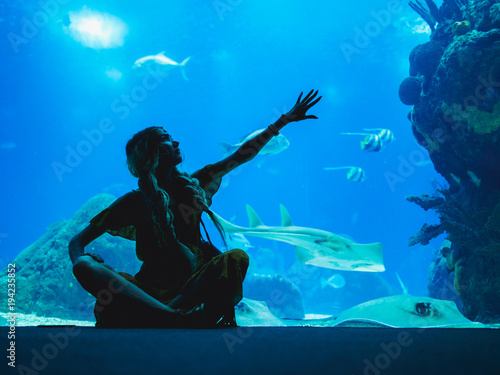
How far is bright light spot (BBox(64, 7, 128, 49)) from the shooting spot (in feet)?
89.8

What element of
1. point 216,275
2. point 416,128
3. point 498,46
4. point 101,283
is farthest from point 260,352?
point 416,128

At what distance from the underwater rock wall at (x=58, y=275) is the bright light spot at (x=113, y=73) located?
3192 cm

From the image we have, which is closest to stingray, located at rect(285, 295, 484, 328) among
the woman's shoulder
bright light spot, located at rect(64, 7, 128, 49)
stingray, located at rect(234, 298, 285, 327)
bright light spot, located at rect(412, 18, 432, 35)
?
stingray, located at rect(234, 298, 285, 327)

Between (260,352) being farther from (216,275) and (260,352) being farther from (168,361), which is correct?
(216,275)

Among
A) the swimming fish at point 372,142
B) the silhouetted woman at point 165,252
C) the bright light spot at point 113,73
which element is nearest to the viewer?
the silhouetted woman at point 165,252

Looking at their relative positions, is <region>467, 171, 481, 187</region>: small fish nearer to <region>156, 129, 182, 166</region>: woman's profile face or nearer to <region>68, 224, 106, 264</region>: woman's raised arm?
<region>156, 129, 182, 166</region>: woman's profile face

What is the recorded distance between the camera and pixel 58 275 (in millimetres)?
8523

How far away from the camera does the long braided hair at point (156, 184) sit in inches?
73.9

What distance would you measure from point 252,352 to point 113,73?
140 ft

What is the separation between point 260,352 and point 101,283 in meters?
0.92

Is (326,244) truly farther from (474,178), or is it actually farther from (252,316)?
(474,178)

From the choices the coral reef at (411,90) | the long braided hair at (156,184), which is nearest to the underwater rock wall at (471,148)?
the coral reef at (411,90)

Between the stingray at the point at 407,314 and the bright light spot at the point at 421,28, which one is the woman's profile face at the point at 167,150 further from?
the bright light spot at the point at 421,28

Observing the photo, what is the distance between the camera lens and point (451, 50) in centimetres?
666
